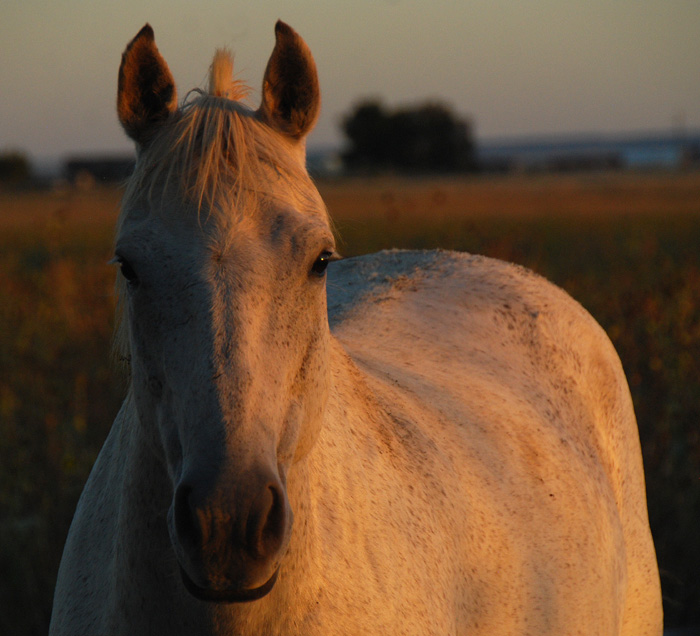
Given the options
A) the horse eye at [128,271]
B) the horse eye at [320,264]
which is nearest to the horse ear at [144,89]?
the horse eye at [128,271]

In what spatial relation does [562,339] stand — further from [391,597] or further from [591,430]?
[391,597]

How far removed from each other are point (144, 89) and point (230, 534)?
3.99ft

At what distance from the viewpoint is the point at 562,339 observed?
357cm

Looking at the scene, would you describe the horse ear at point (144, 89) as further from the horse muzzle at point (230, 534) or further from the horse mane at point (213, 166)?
the horse muzzle at point (230, 534)

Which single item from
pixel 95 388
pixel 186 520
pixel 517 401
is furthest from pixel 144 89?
pixel 95 388

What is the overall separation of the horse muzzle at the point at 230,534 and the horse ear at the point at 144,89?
1018 millimetres

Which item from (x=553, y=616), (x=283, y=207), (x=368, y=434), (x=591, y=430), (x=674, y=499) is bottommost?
(x=674, y=499)

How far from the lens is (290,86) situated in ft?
6.90

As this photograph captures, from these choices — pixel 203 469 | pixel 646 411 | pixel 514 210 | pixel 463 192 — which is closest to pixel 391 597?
pixel 203 469

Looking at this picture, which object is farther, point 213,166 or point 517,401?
point 517,401

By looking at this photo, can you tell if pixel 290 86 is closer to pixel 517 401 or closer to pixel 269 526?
pixel 269 526

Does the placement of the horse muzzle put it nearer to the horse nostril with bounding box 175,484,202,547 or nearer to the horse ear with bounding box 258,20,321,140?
the horse nostril with bounding box 175,484,202,547

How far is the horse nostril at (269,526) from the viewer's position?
148cm

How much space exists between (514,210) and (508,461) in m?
22.0
